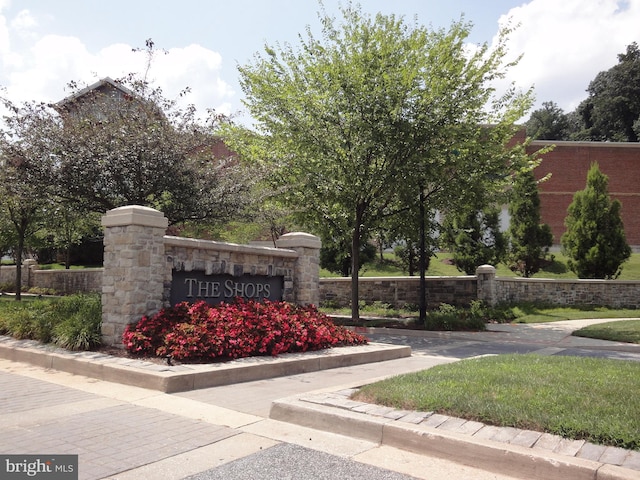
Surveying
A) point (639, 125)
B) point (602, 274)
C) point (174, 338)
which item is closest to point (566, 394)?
point (174, 338)

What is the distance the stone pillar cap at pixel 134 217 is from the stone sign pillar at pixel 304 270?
3.86 m

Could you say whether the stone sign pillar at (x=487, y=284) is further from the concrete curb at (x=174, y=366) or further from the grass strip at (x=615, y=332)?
the concrete curb at (x=174, y=366)

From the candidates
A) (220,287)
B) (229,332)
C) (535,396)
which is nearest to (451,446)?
(535,396)

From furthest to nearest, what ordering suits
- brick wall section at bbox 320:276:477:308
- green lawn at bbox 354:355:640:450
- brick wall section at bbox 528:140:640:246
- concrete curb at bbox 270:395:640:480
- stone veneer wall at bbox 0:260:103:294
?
brick wall section at bbox 528:140:640:246 < stone veneer wall at bbox 0:260:103:294 < brick wall section at bbox 320:276:477:308 < green lawn at bbox 354:355:640:450 < concrete curb at bbox 270:395:640:480

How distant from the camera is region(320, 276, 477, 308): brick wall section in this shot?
21.6 meters

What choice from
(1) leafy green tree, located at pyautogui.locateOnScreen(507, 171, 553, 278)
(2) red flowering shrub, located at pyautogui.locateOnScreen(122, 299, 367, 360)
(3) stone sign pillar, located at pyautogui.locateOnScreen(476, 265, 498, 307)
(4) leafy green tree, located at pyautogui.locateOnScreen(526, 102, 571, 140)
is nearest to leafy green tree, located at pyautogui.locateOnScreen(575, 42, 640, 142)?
(4) leafy green tree, located at pyautogui.locateOnScreen(526, 102, 571, 140)

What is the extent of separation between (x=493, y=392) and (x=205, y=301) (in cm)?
609

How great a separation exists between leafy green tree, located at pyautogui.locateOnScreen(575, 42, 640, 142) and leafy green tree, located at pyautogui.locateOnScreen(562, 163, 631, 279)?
1471 inches

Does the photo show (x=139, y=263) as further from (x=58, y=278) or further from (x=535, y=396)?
(x=58, y=278)

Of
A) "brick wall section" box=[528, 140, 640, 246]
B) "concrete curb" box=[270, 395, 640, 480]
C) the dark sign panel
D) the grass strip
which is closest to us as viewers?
"concrete curb" box=[270, 395, 640, 480]

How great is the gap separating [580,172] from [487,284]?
2647 centimetres

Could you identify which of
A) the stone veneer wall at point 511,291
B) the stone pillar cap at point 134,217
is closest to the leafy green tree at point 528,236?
the stone veneer wall at point 511,291

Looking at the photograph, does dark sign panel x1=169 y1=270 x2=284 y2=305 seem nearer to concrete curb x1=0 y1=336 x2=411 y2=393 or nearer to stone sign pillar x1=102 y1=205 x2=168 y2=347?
stone sign pillar x1=102 y1=205 x2=168 y2=347

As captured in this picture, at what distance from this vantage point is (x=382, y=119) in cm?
1487
